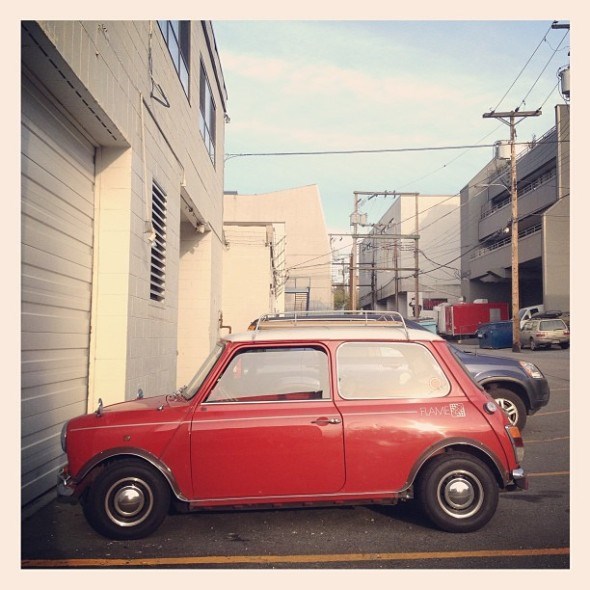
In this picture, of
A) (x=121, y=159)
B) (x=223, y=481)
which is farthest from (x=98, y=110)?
(x=223, y=481)

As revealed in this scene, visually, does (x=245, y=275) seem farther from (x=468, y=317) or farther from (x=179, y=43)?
(x=468, y=317)

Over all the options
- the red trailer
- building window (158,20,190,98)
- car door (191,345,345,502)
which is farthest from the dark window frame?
the red trailer

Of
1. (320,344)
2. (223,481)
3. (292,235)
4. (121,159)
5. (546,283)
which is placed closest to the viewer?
(223,481)

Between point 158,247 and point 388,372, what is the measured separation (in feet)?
19.1

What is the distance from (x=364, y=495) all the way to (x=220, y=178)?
Result: 15232 millimetres

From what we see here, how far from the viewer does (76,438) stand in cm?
462

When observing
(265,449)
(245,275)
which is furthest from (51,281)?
(245,275)

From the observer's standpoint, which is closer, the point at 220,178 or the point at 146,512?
the point at 146,512

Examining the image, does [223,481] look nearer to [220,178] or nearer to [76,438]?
[76,438]

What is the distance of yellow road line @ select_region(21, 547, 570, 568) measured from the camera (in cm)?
416

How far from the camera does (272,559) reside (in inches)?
166

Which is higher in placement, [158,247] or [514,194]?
[514,194]

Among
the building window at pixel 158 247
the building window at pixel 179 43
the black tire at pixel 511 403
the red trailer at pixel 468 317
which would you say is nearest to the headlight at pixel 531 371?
the black tire at pixel 511 403

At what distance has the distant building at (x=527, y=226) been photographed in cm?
3500
